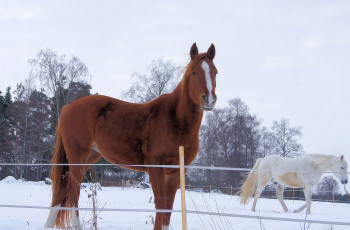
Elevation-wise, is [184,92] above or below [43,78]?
below

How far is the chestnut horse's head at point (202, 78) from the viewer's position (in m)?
3.21

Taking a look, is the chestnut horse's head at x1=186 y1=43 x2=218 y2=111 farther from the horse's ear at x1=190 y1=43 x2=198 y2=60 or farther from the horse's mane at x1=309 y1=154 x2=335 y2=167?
the horse's mane at x1=309 y1=154 x2=335 y2=167

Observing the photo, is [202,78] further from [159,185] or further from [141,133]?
[159,185]

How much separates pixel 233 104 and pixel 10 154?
21.9 metres

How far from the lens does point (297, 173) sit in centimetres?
930

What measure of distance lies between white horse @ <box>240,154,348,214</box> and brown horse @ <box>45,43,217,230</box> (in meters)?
5.66

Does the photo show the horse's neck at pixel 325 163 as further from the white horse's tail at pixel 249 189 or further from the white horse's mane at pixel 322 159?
the white horse's tail at pixel 249 189

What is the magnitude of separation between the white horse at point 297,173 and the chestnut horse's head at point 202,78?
5.81m

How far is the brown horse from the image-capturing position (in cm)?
338

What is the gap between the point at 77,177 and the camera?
414 cm

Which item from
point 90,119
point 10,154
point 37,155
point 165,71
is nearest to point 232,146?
point 165,71

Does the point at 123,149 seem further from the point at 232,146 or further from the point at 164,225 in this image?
the point at 232,146

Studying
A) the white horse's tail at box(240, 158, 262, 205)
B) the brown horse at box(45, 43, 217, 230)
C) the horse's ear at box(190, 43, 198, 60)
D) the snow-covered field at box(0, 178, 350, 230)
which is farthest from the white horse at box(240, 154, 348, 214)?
the horse's ear at box(190, 43, 198, 60)

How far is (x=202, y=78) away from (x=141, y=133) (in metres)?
0.93
